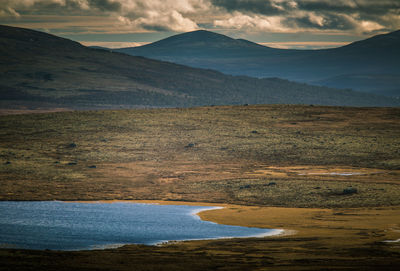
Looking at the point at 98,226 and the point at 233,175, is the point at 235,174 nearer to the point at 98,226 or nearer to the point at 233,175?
the point at 233,175

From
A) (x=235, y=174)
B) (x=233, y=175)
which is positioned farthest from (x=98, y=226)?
(x=235, y=174)

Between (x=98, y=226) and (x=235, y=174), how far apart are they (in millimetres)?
31516

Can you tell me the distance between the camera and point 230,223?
148 feet

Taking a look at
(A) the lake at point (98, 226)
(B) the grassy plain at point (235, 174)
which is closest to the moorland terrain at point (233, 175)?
(B) the grassy plain at point (235, 174)

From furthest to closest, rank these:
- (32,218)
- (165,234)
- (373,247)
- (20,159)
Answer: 1. (20,159)
2. (32,218)
3. (165,234)
4. (373,247)

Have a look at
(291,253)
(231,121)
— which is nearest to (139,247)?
(291,253)

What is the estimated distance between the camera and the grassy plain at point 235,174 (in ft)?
105

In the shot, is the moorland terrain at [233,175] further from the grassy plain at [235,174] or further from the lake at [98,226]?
the lake at [98,226]

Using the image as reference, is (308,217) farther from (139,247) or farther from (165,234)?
(139,247)

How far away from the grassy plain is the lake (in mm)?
2693

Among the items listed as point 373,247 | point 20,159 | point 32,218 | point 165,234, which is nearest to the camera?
point 373,247

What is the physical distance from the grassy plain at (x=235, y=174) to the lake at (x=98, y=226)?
8.84 feet

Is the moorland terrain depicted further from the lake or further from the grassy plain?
the lake

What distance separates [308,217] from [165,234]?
42.3 ft
